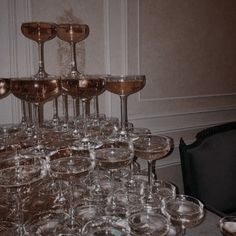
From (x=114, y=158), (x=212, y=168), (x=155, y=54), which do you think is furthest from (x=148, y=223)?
(x=155, y=54)

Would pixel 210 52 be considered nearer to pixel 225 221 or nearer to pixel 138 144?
pixel 138 144

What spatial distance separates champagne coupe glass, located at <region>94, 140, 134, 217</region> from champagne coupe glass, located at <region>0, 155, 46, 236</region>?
17 centimetres

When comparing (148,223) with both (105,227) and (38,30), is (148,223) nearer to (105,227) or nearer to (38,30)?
(105,227)

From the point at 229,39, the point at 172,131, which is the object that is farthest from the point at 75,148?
the point at 229,39

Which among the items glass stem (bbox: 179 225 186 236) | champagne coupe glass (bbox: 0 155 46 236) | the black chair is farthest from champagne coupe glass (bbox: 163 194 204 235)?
the black chair

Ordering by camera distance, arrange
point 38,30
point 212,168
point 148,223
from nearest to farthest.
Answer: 1. point 148,223
2. point 38,30
3. point 212,168

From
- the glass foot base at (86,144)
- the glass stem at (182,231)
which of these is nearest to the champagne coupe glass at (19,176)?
the glass foot base at (86,144)

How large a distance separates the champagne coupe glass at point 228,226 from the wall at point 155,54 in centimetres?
107

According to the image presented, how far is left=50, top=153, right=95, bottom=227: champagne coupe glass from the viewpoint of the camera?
75cm

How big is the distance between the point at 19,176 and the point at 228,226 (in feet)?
1.82

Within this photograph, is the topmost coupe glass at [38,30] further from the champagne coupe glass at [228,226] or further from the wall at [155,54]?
the champagne coupe glass at [228,226]

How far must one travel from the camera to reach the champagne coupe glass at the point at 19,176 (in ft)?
2.32

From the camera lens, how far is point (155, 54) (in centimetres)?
190

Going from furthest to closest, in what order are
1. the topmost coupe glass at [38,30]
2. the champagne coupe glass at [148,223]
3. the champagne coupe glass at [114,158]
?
the topmost coupe glass at [38,30], the champagne coupe glass at [114,158], the champagne coupe glass at [148,223]
